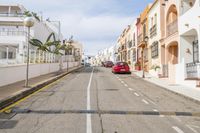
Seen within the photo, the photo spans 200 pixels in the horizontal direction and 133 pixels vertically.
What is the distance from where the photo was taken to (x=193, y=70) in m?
17.8

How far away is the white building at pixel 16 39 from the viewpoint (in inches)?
877

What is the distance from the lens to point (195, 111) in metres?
9.91

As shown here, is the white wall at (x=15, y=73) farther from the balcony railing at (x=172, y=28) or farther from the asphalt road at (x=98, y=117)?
the balcony railing at (x=172, y=28)

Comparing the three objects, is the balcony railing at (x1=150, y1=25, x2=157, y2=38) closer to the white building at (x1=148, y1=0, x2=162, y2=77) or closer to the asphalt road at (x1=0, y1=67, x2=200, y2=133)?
the white building at (x1=148, y1=0, x2=162, y2=77)

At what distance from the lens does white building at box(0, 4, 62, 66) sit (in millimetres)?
22281

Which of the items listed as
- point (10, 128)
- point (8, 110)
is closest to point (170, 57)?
point (8, 110)

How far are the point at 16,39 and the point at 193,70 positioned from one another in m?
27.2

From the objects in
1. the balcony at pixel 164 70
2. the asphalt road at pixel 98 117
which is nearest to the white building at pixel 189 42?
the balcony at pixel 164 70

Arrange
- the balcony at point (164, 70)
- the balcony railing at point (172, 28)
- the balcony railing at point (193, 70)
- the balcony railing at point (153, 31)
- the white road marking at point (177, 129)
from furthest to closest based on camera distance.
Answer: the balcony railing at point (153, 31)
the balcony at point (164, 70)
the balcony railing at point (172, 28)
the balcony railing at point (193, 70)
the white road marking at point (177, 129)

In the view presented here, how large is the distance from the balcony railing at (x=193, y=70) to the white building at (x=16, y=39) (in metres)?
12.0

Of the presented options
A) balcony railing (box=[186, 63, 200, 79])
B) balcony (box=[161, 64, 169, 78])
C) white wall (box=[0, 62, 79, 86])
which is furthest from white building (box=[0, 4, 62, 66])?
balcony (box=[161, 64, 169, 78])

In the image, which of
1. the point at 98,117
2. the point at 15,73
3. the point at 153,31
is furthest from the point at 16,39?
the point at 98,117

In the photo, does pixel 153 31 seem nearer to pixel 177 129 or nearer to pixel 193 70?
pixel 193 70

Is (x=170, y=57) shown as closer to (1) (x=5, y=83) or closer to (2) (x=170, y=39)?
(2) (x=170, y=39)
